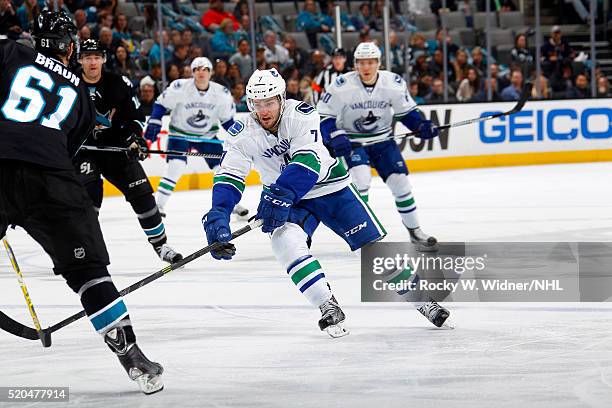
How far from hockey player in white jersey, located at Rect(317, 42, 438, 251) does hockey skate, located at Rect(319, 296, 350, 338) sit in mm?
2382

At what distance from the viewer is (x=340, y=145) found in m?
6.20

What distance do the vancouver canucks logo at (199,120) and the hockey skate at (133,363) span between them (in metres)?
5.36

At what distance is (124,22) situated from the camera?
10180 mm

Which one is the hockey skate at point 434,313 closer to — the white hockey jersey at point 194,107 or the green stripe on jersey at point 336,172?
the green stripe on jersey at point 336,172

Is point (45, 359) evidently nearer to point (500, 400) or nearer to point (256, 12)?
point (500, 400)

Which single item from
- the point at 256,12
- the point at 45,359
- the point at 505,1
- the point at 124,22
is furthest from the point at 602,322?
the point at 505,1

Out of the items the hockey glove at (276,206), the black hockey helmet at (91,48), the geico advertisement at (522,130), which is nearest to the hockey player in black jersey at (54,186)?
the hockey glove at (276,206)

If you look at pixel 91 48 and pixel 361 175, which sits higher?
pixel 91 48

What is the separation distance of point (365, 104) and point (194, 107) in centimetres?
223

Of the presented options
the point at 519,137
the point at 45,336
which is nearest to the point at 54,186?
the point at 45,336

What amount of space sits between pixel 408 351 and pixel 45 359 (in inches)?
48.0

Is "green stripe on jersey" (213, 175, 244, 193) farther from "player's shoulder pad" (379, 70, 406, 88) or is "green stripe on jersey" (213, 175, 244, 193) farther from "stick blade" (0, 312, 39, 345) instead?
"player's shoulder pad" (379, 70, 406, 88)

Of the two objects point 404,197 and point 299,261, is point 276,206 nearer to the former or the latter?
point 299,261

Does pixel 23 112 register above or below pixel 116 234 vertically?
above
